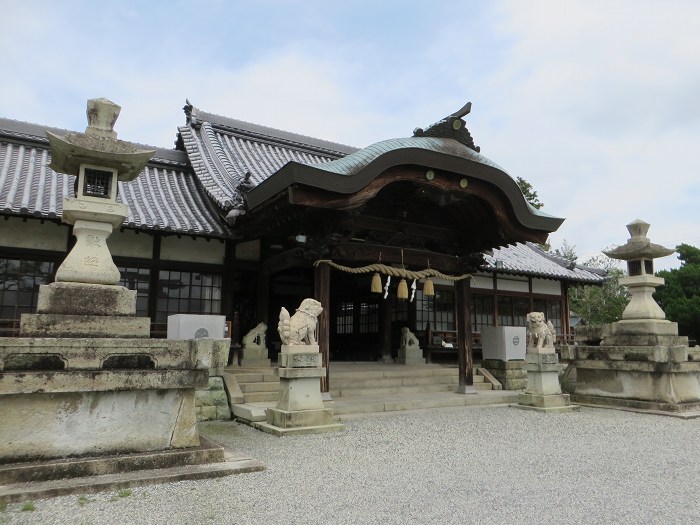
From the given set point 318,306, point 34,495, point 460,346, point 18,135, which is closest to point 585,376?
point 460,346

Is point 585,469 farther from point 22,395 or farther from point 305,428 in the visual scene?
point 22,395

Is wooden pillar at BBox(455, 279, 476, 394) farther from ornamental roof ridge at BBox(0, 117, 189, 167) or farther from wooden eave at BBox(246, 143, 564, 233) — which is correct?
ornamental roof ridge at BBox(0, 117, 189, 167)

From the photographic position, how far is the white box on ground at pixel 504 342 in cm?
1279

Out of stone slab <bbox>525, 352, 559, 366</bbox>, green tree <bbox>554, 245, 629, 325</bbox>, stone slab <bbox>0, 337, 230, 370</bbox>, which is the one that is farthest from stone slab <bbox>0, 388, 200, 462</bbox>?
green tree <bbox>554, 245, 629, 325</bbox>

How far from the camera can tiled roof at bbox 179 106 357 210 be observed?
38.2 ft

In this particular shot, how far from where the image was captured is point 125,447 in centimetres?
507

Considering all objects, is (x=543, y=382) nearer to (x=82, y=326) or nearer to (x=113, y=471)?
(x=113, y=471)

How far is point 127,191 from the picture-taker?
37.1 ft

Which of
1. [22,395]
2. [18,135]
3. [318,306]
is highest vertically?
[18,135]

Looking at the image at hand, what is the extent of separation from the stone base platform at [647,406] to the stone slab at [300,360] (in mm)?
6769

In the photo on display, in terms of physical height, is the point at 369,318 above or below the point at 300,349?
above

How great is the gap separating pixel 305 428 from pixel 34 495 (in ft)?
12.7

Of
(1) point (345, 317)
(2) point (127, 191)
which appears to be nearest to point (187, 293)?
(2) point (127, 191)

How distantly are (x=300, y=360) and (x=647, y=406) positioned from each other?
23.9 ft
